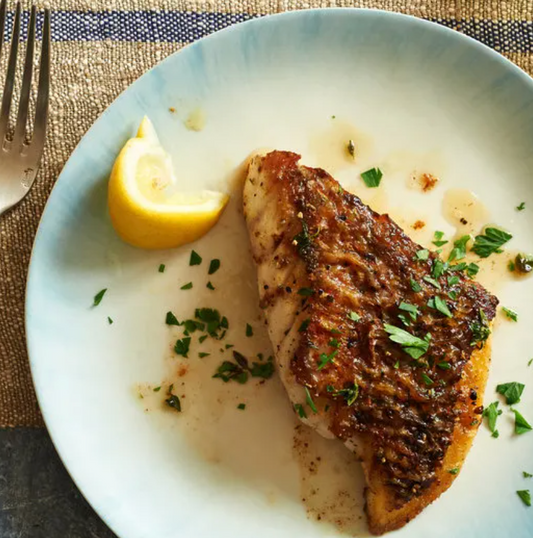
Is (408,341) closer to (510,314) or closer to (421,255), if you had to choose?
(421,255)

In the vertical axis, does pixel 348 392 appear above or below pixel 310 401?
above

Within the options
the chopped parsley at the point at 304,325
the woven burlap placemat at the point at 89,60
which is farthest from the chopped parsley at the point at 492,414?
the woven burlap placemat at the point at 89,60

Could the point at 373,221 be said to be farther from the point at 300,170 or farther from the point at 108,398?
the point at 108,398

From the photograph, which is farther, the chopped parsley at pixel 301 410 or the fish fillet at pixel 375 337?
the chopped parsley at pixel 301 410

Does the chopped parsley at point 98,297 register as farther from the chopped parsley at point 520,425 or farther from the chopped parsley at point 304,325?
the chopped parsley at point 520,425

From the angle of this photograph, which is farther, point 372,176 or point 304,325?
point 372,176

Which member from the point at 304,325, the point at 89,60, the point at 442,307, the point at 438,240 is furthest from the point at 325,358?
the point at 89,60

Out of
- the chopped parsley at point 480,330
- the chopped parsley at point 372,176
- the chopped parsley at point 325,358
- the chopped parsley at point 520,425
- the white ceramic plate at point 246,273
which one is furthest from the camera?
the chopped parsley at point 372,176
